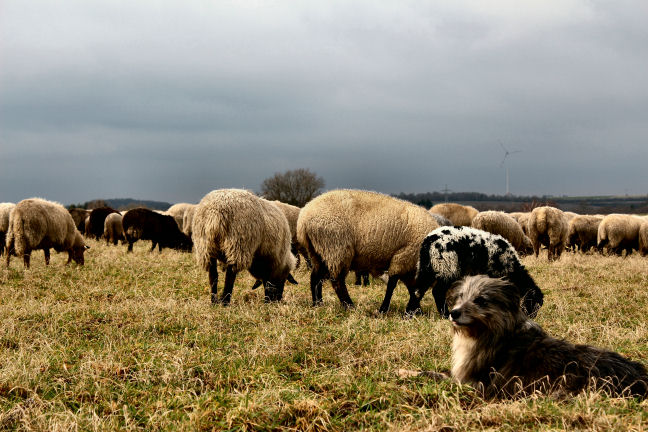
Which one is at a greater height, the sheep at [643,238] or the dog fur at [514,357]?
Result: the dog fur at [514,357]

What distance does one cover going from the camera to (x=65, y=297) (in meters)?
8.14

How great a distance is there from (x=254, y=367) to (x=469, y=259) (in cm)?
408

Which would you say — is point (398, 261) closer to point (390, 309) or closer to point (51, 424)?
point (390, 309)

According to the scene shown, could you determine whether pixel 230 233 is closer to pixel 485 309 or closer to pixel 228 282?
pixel 228 282

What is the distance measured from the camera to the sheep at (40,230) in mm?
11328

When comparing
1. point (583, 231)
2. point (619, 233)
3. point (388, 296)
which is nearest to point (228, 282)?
point (388, 296)

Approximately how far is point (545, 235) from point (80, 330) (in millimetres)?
17355

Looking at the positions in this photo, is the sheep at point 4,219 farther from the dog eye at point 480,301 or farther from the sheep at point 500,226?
the sheep at point 500,226

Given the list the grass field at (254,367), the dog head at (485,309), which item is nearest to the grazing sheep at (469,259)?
the grass field at (254,367)

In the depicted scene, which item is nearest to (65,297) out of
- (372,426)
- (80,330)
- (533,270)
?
(80,330)

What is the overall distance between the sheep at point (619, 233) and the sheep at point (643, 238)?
0.34 metres

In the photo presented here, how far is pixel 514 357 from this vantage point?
3793 millimetres

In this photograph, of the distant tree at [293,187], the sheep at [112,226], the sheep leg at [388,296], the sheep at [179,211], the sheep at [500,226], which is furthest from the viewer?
the distant tree at [293,187]

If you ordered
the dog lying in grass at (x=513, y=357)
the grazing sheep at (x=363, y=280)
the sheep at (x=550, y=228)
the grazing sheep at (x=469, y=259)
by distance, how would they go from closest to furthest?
the dog lying in grass at (x=513, y=357)
the grazing sheep at (x=469, y=259)
the grazing sheep at (x=363, y=280)
the sheep at (x=550, y=228)
